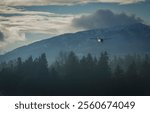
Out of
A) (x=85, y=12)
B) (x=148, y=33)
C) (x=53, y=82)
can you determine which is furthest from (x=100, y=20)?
(x=53, y=82)

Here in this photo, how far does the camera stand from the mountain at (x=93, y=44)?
25.1 metres

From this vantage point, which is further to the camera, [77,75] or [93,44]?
[93,44]

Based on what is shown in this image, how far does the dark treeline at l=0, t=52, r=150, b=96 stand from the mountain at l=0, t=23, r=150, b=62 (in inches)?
19.7

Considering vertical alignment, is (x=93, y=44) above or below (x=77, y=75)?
above

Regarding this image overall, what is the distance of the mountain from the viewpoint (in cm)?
2508

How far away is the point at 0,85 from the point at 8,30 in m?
3.43

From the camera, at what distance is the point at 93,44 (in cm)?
2595

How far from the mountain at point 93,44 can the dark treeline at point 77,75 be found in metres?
0.50

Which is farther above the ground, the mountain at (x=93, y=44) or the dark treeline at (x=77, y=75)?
the mountain at (x=93, y=44)

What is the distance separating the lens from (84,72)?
82.9 ft

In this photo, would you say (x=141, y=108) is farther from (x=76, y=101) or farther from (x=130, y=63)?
(x=130, y=63)

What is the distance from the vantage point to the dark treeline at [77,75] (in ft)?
78.4

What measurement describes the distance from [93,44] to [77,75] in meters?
2.35

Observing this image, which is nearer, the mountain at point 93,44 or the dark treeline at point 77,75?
the dark treeline at point 77,75
